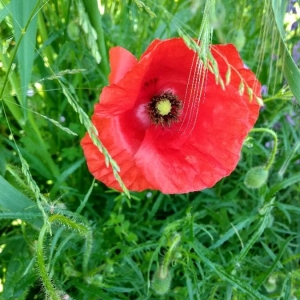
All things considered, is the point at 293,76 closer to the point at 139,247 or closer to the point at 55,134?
the point at 139,247

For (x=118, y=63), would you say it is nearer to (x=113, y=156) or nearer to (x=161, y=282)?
(x=113, y=156)

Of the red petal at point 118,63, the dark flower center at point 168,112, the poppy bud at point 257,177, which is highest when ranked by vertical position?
the red petal at point 118,63

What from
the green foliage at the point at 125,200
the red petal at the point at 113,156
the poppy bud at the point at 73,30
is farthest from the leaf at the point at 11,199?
the poppy bud at the point at 73,30

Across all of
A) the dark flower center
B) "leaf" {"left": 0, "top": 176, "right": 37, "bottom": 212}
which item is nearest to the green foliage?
"leaf" {"left": 0, "top": 176, "right": 37, "bottom": 212}

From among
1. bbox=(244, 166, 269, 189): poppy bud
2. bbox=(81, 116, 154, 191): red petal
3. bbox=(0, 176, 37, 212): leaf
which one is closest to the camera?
bbox=(0, 176, 37, 212): leaf

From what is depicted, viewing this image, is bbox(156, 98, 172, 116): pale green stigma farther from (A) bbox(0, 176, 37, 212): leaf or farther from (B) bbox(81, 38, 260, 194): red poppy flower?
(A) bbox(0, 176, 37, 212): leaf

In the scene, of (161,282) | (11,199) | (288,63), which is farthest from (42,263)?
(288,63)

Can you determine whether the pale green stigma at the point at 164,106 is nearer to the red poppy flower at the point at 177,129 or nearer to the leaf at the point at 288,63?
the red poppy flower at the point at 177,129
